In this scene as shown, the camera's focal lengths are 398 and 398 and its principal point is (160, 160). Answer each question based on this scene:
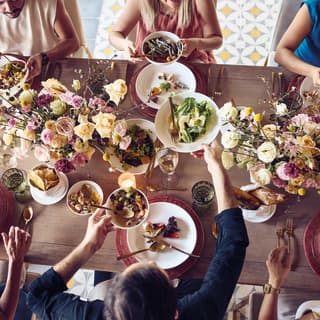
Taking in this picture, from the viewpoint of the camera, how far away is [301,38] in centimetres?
197

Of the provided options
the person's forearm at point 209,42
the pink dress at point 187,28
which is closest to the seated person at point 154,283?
the person's forearm at point 209,42

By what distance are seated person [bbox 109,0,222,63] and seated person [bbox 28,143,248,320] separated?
83cm

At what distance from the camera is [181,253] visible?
150cm

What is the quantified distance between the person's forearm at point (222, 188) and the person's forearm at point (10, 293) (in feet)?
2.56

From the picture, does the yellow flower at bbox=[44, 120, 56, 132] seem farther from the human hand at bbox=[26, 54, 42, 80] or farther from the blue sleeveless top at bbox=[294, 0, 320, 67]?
the blue sleeveless top at bbox=[294, 0, 320, 67]

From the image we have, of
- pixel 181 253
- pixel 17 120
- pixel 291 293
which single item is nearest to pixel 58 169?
pixel 17 120

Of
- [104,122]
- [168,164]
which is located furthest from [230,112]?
[104,122]

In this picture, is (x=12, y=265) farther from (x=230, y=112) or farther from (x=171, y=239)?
(x=230, y=112)

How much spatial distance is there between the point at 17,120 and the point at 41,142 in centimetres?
12

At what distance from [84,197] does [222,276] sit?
0.62 meters

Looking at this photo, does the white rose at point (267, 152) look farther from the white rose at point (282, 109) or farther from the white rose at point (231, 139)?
the white rose at point (282, 109)

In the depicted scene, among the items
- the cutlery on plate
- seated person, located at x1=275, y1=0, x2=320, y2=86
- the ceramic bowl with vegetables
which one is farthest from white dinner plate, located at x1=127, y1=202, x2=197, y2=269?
seated person, located at x1=275, y1=0, x2=320, y2=86

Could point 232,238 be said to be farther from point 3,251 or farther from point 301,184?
point 3,251

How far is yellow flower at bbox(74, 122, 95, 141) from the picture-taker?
1350 mm
